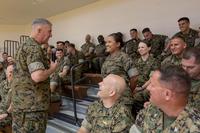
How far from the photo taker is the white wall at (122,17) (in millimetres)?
6512

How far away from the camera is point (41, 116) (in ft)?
8.77

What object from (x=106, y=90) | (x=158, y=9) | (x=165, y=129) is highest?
(x=158, y=9)

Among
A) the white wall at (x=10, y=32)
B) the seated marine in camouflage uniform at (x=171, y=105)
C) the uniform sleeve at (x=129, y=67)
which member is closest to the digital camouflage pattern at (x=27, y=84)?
the seated marine in camouflage uniform at (x=171, y=105)

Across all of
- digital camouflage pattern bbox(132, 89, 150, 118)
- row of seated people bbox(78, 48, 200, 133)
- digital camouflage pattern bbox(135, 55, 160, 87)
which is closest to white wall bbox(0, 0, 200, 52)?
digital camouflage pattern bbox(135, 55, 160, 87)

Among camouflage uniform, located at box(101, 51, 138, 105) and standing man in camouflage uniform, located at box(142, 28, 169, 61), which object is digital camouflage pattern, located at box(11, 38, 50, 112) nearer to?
camouflage uniform, located at box(101, 51, 138, 105)

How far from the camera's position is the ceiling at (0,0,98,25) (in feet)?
30.3

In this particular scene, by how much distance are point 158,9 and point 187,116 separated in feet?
18.5

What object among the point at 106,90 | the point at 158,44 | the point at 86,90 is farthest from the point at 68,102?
the point at 106,90

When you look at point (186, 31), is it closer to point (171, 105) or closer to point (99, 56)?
point (99, 56)

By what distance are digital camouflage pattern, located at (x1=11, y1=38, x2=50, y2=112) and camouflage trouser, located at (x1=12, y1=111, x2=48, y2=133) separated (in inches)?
1.8

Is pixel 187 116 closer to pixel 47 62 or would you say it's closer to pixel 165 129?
pixel 165 129

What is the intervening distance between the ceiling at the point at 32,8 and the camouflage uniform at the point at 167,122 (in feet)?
25.1

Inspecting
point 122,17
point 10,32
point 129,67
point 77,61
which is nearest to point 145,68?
point 129,67

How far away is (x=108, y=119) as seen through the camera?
223 cm
